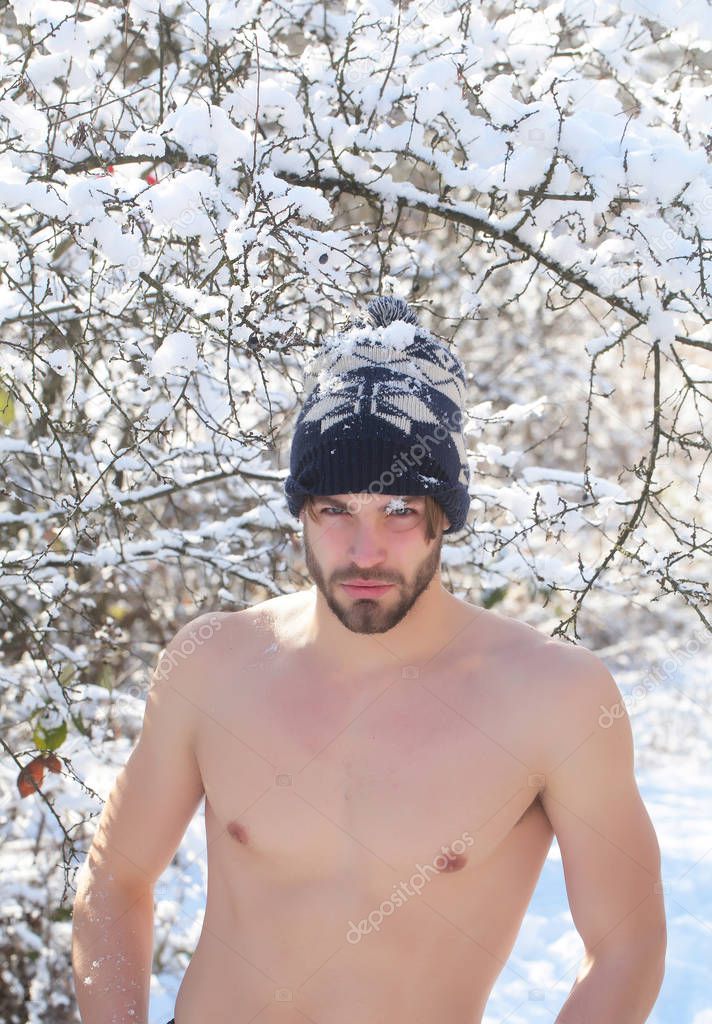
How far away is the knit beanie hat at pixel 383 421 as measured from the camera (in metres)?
1.97

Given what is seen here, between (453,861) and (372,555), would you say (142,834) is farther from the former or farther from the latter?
(372,555)

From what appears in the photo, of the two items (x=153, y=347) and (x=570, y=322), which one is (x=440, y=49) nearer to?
(x=153, y=347)

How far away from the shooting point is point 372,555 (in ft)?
6.32

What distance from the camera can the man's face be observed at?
194cm

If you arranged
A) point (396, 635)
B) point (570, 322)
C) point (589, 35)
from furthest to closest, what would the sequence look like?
point (570, 322), point (589, 35), point (396, 635)

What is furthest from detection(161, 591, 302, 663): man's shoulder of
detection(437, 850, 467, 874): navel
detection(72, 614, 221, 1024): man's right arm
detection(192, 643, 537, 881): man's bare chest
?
detection(437, 850, 467, 874): navel

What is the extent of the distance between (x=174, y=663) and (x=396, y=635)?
18.3 inches

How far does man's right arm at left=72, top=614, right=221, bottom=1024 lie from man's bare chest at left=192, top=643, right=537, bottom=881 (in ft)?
0.21

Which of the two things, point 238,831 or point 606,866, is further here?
point 238,831

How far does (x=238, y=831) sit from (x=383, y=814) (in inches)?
11.4

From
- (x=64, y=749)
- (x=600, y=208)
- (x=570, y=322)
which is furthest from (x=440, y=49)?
(x=570, y=322)

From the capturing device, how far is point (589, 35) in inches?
120

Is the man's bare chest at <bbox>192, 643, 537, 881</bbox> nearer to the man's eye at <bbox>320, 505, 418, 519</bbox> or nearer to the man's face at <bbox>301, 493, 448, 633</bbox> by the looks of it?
the man's face at <bbox>301, 493, 448, 633</bbox>

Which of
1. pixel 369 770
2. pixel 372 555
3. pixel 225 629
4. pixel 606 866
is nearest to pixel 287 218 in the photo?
pixel 372 555
